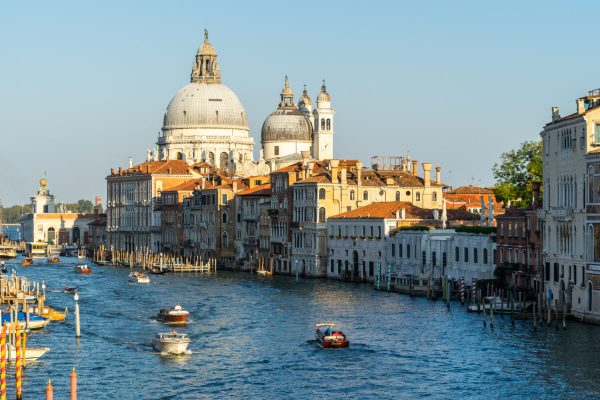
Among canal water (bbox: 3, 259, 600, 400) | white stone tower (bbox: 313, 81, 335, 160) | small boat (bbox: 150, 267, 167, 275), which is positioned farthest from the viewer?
white stone tower (bbox: 313, 81, 335, 160)

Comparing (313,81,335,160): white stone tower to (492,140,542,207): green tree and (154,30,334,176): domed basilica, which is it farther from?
(492,140,542,207): green tree

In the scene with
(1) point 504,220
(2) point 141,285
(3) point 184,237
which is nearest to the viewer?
(1) point 504,220

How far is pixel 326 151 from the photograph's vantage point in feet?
391

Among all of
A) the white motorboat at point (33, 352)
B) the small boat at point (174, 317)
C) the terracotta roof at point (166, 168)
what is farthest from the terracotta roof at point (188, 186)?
the white motorboat at point (33, 352)

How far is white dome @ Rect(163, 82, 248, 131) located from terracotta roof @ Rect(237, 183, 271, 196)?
1517 inches

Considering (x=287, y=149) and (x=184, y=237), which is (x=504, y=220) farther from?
(x=287, y=149)

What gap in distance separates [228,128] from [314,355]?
9136 centimetres

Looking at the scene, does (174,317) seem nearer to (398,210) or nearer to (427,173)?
(398,210)

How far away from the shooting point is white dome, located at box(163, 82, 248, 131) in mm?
129875

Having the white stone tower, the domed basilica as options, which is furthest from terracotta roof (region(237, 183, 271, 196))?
the white stone tower

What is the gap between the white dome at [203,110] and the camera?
5113 inches

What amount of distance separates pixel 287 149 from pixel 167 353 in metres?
81.5

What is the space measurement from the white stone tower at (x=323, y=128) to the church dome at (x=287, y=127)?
3.88 feet

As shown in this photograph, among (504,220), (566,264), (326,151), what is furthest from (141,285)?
(326,151)
